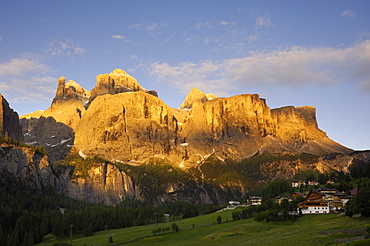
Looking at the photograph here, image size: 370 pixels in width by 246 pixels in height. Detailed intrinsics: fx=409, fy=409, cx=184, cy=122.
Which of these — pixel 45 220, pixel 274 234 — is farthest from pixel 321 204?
pixel 45 220

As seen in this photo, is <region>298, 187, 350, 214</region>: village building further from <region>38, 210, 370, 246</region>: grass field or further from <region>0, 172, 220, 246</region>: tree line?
<region>0, 172, 220, 246</region>: tree line

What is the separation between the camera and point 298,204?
121562mm

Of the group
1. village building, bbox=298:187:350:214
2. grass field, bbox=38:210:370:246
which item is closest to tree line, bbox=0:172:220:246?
grass field, bbox=38:210:370:246

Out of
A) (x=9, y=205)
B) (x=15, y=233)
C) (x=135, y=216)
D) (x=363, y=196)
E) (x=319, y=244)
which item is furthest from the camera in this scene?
(x=135, y=216)

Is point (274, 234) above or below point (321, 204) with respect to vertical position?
Result: below

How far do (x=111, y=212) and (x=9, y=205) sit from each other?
146ft

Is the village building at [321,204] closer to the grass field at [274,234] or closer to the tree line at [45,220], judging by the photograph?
the grass field at [274,234]

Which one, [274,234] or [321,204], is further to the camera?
[321,204]

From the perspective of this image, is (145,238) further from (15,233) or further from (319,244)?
(319,244)

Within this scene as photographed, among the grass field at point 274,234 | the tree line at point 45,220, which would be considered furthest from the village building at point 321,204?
the tree line at point 45,220

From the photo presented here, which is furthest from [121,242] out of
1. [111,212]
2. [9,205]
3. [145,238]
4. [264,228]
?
[9,205]

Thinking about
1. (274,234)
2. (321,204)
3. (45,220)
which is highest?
(45,220)

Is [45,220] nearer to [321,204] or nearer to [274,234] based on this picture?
[321,204]

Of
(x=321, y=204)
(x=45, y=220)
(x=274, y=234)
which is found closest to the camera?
(x=274, y=234)
